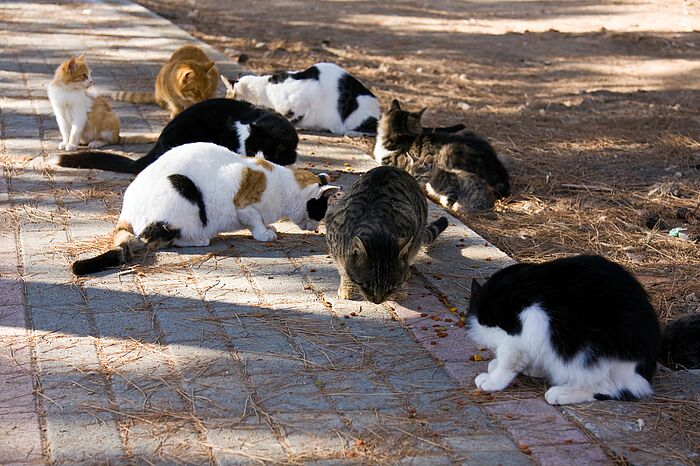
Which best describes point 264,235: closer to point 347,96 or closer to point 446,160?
point 446,160

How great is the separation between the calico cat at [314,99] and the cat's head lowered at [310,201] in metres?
3.10

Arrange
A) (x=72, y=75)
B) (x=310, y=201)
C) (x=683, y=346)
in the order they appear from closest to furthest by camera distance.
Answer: (x=683, y=346)
(x=310, y=201)
(x=72, y=75)

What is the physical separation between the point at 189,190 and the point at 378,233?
1.38m

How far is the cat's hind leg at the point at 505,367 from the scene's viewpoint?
4.09 meters

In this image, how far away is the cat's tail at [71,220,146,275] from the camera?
17.2ft

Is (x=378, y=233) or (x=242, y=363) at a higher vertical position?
(x=378, y=233)

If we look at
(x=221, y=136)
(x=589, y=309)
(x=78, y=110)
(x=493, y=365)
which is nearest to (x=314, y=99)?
(x=221, y=136)

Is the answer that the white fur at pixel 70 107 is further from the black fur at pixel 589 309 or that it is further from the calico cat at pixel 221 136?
the black fur at pixel 589 309

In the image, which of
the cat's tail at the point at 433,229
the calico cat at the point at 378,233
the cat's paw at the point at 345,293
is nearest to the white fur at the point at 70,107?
the calico cat at the point at 378,233

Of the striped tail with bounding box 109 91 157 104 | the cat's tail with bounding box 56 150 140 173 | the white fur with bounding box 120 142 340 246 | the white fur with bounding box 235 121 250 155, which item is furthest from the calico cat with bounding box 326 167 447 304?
the striped tail with bounding box 109 91 157 104

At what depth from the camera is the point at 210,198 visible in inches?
229

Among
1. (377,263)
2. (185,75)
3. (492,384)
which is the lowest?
(492,384)

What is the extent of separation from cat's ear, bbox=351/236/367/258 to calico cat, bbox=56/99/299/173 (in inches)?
99.5

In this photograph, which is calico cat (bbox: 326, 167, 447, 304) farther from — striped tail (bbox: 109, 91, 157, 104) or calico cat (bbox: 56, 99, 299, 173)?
striped tail (bbox: 109, 91, 157, 104)
